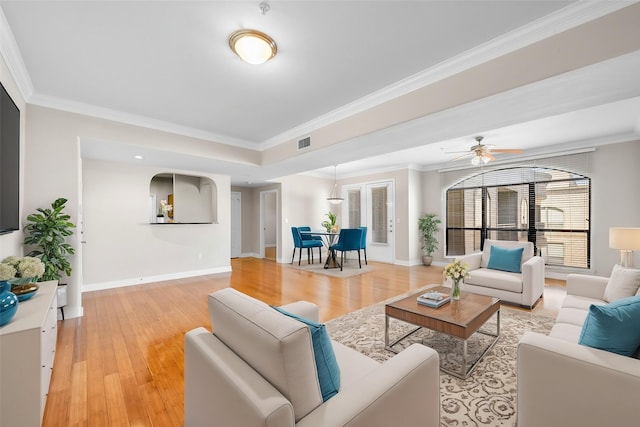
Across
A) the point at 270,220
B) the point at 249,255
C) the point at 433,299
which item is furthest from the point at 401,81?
the point at 270,220

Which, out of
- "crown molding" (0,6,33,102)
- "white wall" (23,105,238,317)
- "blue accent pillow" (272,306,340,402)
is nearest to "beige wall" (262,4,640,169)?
"blue accent pillow" (272,306,340,402)

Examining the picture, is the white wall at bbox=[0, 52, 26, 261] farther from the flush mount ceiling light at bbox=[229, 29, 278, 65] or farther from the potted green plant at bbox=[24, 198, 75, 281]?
the flush mount ceiling light at bbox=[229, 29, 278, 65]

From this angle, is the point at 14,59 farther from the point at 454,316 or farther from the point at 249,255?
the point at 249,255

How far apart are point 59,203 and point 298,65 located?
300cm

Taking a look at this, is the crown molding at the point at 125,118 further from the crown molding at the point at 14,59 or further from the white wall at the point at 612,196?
the white wall at the point at 612,196

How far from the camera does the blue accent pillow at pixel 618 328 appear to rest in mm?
1319

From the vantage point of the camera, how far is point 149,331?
2943mm

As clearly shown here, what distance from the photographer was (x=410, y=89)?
2748 mm

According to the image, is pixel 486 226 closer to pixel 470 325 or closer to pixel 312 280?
pixel 312 280

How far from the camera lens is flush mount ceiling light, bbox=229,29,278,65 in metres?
2.04

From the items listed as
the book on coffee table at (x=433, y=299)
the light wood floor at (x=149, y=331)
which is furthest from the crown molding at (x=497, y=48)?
the light wood floor at (x=149, y=331)

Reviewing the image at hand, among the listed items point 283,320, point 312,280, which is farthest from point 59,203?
point 312,280

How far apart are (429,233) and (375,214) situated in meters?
1.53

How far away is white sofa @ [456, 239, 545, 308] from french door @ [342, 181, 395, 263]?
3027 mm
